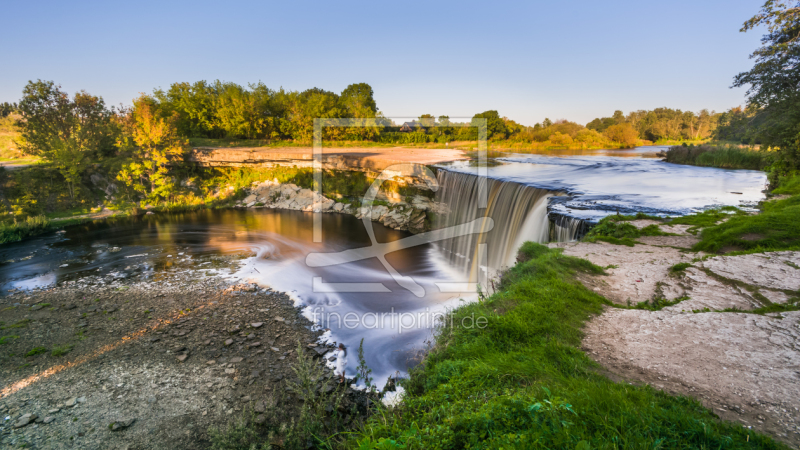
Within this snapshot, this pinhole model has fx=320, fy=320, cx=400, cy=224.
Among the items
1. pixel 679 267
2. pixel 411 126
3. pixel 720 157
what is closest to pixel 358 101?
pixel 411 126

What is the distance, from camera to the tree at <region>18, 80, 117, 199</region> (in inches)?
752

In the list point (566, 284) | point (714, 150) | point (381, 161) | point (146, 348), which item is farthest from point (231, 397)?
point (714, 150)

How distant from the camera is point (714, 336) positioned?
11.9 feet

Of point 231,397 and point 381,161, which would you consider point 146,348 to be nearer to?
point 231,397

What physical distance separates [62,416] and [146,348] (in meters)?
1.74

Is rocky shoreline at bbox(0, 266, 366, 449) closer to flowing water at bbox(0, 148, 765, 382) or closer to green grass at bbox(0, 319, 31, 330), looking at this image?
green grass at bbox(0, 319, 31, 330)

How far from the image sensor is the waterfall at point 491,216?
11.1m

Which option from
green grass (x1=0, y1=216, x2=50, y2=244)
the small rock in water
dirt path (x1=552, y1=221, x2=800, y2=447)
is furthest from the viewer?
green grass (x1=0, y1=216, x2=50, y2=244)

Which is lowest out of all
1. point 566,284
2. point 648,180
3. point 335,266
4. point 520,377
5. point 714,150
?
point 335,266

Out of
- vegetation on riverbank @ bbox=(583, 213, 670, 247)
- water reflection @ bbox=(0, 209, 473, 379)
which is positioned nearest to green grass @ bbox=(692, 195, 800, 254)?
vegetation on riverbank @ bbox=(583, 213, 670, 247)

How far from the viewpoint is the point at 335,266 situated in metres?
12.8

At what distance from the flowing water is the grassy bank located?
2010 mm

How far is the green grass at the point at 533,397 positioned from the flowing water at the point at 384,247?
2.27 m

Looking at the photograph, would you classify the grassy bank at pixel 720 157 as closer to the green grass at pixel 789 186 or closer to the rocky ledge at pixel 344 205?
the green grass at pixel 789 186
